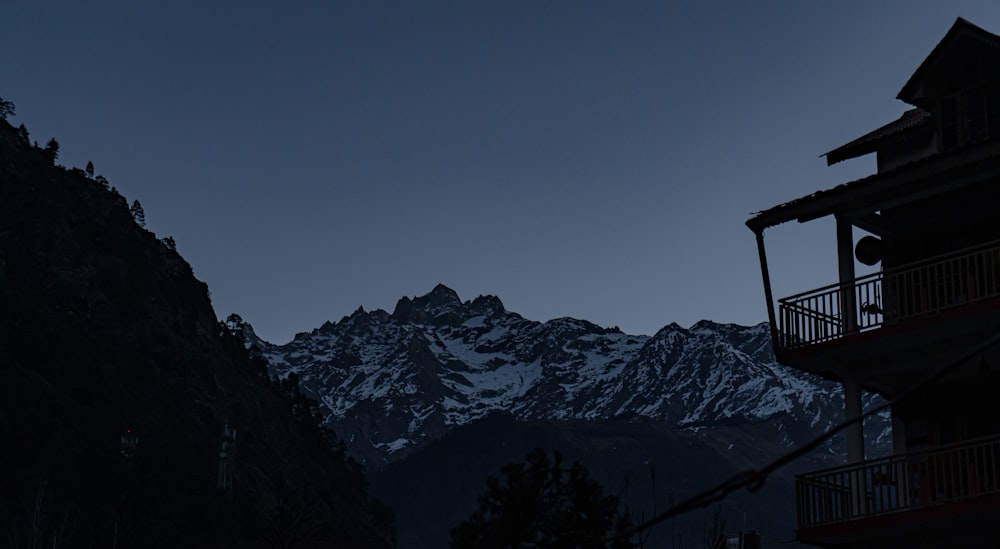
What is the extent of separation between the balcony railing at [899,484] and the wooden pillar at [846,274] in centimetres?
288

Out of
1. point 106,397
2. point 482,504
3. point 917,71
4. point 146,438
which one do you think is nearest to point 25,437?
point 146,438

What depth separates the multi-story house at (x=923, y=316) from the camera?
83.3ft

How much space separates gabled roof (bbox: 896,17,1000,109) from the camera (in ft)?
94.2

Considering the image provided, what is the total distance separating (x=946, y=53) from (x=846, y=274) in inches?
212

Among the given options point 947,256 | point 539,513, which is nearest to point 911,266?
point 947,256

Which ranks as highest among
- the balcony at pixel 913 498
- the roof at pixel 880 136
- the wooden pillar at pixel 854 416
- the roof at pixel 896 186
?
the roof at pixel 880 136

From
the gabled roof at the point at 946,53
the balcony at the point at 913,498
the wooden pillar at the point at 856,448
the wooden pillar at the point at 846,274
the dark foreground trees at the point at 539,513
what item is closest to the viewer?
the balcony at the point at 913,498

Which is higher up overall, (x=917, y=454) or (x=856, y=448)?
(x=856, y=448)

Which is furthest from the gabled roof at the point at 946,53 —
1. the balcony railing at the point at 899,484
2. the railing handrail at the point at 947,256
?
the balcony railing at the point at 899,484

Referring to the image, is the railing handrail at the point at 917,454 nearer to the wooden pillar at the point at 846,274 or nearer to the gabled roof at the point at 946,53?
the wooden pillar at the point at 846,274

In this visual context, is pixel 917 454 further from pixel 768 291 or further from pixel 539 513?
pixel 539 513

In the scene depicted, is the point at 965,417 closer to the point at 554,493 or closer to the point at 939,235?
the point at 939,235

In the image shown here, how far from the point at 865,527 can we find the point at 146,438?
152 metres

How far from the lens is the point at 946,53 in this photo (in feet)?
96.4
